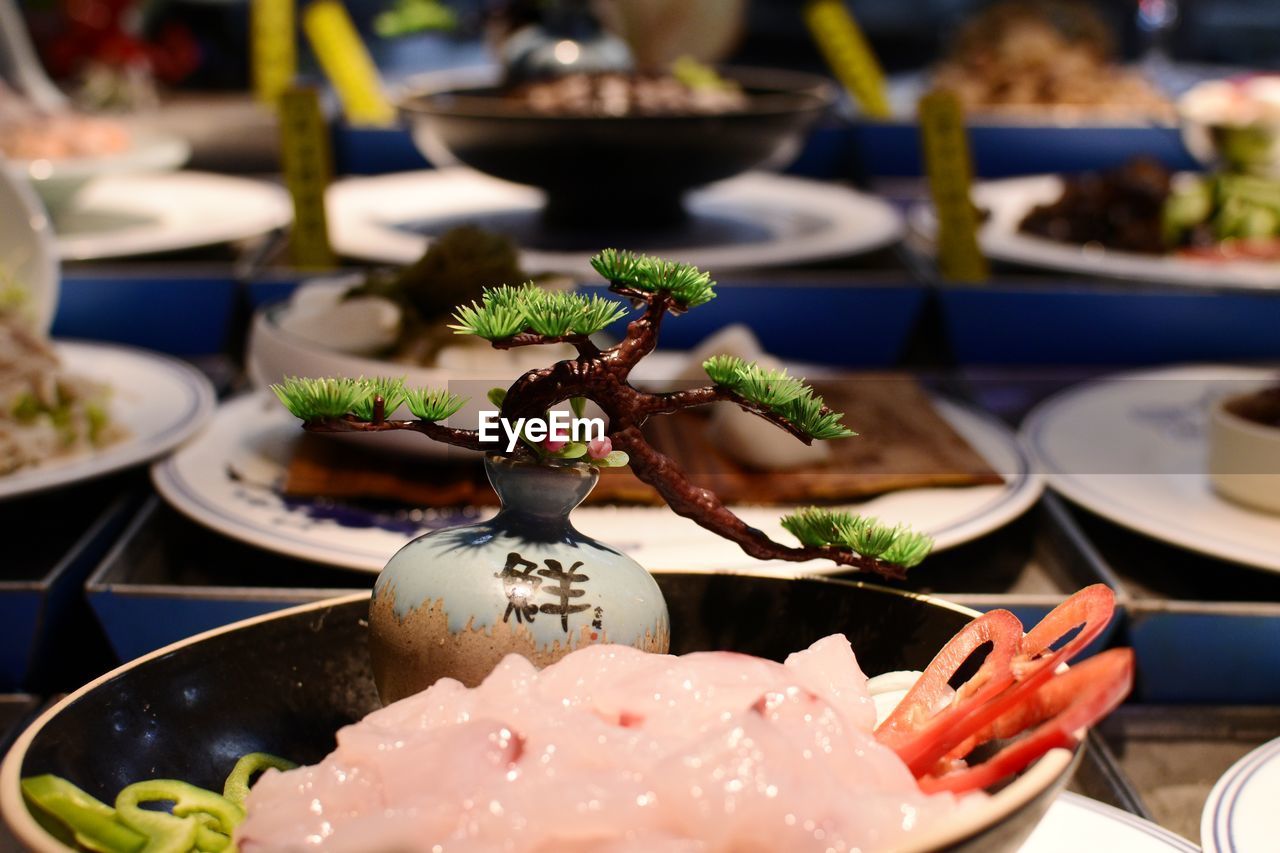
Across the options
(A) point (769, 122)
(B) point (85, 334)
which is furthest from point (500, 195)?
(B) point (85, 334)

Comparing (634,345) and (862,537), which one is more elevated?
(634,345)

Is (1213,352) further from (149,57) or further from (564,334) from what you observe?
(149,57)

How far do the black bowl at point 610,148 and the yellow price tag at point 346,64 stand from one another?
541 millimetres

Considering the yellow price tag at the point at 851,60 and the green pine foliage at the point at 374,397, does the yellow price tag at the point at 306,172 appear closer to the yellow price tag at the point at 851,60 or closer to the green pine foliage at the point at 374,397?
the green pine foliage at the point at 374,397

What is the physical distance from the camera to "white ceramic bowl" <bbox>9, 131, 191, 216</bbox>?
1.89m

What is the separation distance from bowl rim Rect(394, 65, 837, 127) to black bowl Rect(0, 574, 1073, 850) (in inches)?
41.8

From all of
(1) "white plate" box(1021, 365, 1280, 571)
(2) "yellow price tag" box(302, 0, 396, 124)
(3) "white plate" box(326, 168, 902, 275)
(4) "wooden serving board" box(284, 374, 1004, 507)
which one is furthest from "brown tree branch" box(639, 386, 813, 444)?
(2) "yellow price tag" box(302, 0, 396, 124)

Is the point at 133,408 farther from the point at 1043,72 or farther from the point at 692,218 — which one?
the point at 1043,72

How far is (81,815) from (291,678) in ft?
0.58

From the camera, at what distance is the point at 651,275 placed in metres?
0.67

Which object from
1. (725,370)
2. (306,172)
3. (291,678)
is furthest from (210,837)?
(306,172)

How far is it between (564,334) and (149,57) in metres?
2.75

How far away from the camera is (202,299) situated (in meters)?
1.70

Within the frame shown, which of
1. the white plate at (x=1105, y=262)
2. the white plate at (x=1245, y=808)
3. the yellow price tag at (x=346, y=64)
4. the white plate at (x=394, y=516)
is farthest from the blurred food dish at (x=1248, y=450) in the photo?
the yellow price tag at (x=346, y=64)
